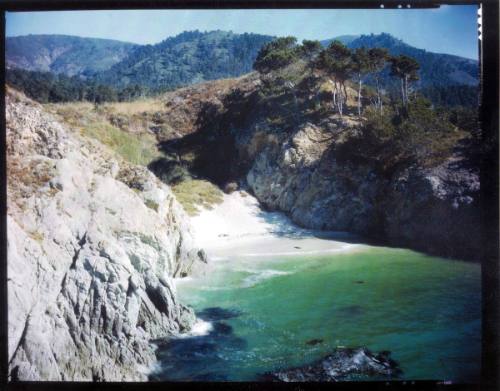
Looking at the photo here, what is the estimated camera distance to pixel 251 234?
15.8 metres

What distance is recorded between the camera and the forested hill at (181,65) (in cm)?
1440

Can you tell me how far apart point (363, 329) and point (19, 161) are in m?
6.39

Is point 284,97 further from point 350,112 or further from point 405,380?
point 405,380

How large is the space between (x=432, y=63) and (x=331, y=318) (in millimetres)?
6482

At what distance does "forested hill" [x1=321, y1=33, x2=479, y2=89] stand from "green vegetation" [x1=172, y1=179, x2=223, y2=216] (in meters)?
8.80

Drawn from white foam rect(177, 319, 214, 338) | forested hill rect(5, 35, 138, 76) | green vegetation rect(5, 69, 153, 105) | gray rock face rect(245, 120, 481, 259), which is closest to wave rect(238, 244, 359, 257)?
gray rock face rect(245, 120, 481, 259)

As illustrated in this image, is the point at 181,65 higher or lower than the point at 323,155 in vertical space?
higher

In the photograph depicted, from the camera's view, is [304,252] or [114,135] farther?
[114,135]

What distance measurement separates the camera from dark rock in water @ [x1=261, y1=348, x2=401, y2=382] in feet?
19.5

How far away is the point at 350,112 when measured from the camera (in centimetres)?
1627

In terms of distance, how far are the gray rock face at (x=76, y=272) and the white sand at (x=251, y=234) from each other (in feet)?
17.1

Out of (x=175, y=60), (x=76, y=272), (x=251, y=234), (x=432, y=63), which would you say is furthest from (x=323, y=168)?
(x=76, y=272)

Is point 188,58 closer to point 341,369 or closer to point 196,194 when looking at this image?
point 196,194

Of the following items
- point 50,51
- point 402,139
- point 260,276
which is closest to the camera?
point 50,51
